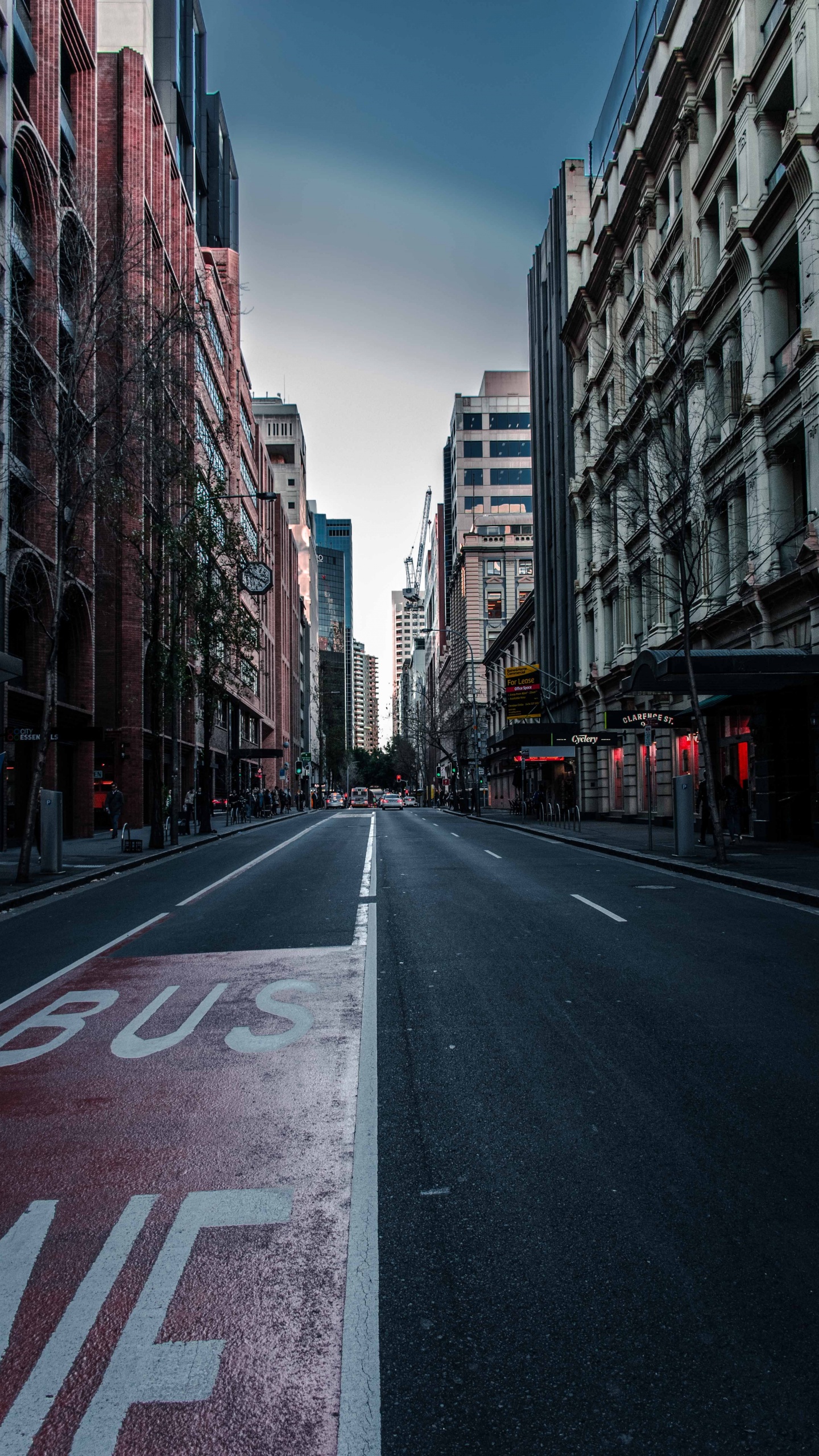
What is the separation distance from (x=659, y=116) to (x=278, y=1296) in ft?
118

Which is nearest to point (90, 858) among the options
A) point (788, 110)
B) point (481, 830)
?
point (481, 830)

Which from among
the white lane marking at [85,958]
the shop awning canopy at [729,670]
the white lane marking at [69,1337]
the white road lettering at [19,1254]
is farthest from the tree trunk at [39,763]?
the white lane marking at [69,1337]

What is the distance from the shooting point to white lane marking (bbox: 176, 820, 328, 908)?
14828 millimetres

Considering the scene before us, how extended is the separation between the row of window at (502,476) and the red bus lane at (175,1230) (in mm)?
109307

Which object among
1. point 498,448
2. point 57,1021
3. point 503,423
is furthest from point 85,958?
point 503,423

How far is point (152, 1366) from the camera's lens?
9.84 ft

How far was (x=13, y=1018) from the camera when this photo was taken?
24.8 feet

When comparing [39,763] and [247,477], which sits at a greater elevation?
[247,477]

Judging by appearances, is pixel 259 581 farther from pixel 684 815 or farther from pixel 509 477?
pixel 509 477

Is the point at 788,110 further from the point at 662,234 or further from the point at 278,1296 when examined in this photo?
the point at 278,1296

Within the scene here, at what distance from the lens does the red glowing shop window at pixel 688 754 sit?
30125 mm

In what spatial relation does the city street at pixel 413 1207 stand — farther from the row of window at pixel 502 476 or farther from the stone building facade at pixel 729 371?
the row of window at pixel 502 476

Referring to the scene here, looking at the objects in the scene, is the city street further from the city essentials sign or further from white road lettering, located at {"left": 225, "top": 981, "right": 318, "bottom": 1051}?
the city essentials sign

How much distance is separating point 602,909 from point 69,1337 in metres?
10.1
